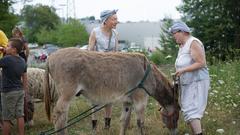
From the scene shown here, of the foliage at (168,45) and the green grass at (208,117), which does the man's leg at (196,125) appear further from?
the foliage at (168,45)

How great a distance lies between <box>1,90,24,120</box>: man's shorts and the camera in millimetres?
5719

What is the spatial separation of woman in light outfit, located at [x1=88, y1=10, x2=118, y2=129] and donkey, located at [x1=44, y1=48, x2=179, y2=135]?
731 mm

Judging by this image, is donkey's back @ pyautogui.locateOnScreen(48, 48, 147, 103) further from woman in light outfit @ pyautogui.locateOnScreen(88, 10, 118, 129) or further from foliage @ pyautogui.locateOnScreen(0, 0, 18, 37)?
foliage @ pyautogui.locateOnScreen(0, 0, 18, 37)

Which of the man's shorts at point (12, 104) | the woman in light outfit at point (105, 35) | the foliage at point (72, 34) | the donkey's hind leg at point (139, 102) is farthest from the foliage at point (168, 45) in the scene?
the foliage at point (72, 34)

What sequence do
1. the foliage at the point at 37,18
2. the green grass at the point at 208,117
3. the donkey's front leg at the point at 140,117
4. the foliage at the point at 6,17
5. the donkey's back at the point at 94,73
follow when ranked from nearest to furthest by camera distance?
the donkey's back at the point at 94,73
the donkey's front leg at the point at 140,117
the green grass at the point at 208,117
the foliage at the point at 6,17
the foliage at the point at 37,18

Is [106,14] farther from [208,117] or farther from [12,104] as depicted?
[208,117]

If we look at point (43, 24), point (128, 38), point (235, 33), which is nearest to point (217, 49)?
point (235, 33)

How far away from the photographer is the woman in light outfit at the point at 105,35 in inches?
247

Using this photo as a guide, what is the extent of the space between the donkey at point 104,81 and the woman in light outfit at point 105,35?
731 mm

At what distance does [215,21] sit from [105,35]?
15.2m

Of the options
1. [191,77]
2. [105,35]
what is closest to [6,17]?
[105,35]

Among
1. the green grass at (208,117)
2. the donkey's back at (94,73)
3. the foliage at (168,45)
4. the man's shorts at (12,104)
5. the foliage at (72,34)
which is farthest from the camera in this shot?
the foliage at (72,34)

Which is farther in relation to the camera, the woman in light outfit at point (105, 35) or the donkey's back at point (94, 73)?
the woman in light outfit at point (105, 35)

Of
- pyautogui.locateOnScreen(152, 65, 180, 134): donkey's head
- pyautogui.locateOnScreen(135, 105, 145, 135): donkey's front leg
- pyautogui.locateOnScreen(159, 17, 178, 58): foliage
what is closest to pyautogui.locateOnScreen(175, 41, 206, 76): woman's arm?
pyautogui.locateOnScreen(152, 65, 180, 134): donkey's head
